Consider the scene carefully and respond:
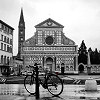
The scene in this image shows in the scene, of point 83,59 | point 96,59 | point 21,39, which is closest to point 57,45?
point 83,59

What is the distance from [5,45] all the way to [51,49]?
2904 cm

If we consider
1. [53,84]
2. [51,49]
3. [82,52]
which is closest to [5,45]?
[51,49]

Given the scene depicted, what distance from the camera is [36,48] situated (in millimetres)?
88750

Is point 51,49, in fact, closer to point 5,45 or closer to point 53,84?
point 5,45

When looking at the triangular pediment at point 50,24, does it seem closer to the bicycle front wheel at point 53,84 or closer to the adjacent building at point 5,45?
the adjacent building at point 5,45

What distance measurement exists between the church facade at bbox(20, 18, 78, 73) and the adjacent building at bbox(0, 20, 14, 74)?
21336 millimetres

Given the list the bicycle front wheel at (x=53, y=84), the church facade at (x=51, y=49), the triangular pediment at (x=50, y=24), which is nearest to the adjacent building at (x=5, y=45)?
the church facade at (x=51, y=49)

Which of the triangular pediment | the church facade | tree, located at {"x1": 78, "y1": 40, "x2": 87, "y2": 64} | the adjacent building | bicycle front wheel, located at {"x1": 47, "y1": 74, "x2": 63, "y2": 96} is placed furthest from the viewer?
tree, located at {"x1": 78, "y1": 40, "x2": 87, "y2": 64}

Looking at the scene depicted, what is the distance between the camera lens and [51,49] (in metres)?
87.9

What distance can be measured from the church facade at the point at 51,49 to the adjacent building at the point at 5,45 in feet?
70.0

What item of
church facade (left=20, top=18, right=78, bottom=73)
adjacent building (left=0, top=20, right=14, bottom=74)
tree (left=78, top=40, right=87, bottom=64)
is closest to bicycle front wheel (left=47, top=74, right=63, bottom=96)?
adjacent building (left=0, top=20, right=14, bottom=74)

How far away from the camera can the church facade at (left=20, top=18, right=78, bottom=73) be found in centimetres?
8669

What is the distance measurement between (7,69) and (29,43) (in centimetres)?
2791

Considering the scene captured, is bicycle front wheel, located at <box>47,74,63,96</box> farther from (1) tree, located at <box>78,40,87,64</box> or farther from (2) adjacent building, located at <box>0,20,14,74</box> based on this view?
(1) tree, located at <box>78,40,87,64</box>
